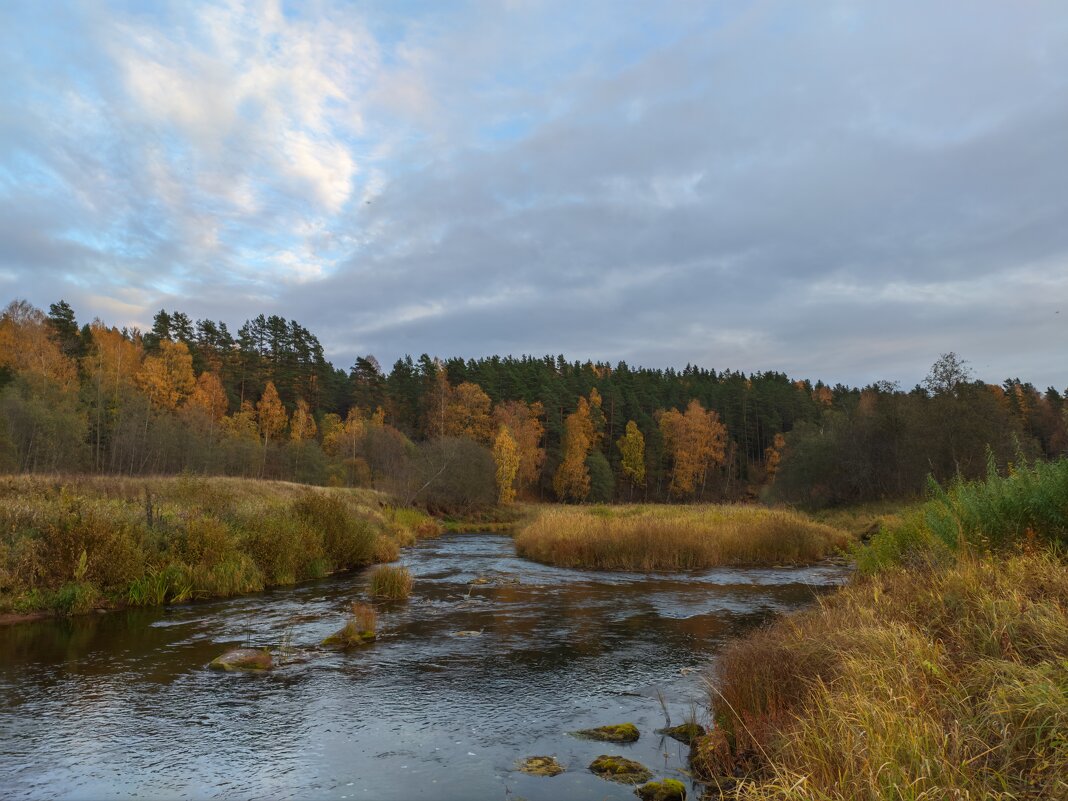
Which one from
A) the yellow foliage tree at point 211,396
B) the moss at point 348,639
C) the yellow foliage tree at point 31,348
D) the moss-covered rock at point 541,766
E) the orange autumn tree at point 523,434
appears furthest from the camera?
the orange autumn tree at point 523,434

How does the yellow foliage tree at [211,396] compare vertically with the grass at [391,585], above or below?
above

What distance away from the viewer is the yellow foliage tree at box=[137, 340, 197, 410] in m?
68.2

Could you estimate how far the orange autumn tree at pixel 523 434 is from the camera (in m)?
79.8

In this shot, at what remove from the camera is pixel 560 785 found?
7.19 m

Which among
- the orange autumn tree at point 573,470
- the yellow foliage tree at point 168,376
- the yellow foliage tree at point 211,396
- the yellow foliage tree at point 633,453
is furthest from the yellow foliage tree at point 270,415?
the yellow foliage tree at point 633,453

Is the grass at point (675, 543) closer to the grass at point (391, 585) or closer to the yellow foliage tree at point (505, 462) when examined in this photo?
the grass at point (391, 585)

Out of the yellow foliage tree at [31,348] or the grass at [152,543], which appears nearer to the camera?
the grass at [152,543]

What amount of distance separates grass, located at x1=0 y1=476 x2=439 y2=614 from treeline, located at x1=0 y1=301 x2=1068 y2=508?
24525 mm

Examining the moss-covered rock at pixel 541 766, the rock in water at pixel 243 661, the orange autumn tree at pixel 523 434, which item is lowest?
the moss-covered rock at pixel 541 766

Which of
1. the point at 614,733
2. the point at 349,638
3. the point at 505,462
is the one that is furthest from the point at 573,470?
the point at 614,733

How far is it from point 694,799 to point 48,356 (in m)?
72.2

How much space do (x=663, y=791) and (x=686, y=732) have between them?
1.83 meters

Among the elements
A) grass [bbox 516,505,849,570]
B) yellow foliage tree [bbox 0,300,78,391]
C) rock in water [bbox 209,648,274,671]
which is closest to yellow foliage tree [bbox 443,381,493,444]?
yellow foliage tree [bbox 0,300,78,391]

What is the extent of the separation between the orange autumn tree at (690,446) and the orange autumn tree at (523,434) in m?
20.4
